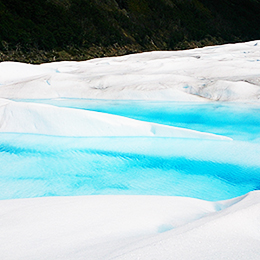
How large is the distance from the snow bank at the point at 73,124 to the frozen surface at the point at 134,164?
0.6 inches

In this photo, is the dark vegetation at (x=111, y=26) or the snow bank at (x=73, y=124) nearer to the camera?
the snow bank at (x=73, y=124)

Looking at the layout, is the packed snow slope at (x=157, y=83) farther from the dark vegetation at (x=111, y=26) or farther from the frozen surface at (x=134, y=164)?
the dark vegetation at (x=111, y=26)

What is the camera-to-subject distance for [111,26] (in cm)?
3162

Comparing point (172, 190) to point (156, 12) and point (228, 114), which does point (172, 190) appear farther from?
point (156, 12)

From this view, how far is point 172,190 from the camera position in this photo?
3.11 m

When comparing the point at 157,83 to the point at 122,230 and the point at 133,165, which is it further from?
the point at 122,230

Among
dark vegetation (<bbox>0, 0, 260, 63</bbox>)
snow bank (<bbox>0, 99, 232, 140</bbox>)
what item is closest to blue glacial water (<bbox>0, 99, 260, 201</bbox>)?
snow bank (<bbox>0, 99, 232, 140</bbox>)

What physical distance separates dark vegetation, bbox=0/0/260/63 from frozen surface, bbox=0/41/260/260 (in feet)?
51.5

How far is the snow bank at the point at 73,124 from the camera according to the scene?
4.58 metres

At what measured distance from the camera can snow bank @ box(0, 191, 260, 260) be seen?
124 centimetres

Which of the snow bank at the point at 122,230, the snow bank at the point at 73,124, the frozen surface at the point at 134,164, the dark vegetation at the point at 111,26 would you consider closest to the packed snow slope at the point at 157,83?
the frozen surface at the point at 134,164

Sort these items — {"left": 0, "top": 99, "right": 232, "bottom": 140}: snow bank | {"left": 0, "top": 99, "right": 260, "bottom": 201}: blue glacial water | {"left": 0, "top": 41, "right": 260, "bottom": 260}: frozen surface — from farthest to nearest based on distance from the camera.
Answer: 1. {"left": 0, "top": 99, "right": 232, "bottom": 140}: snow bank
2. {"left": 0, "top": 99, "right": 260, "bottom": 201}: blue glacial water
3. {"left": 0, "top": 41, "right": 260, "bottom": 260}: frozen surface

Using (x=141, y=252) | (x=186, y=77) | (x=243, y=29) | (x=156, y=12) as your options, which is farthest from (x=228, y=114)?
(x=243, y=29)

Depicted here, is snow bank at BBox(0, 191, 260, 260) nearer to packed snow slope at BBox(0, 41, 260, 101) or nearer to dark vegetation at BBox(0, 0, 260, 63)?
packed snow slope at BBox(0, 41, 260, 101)
